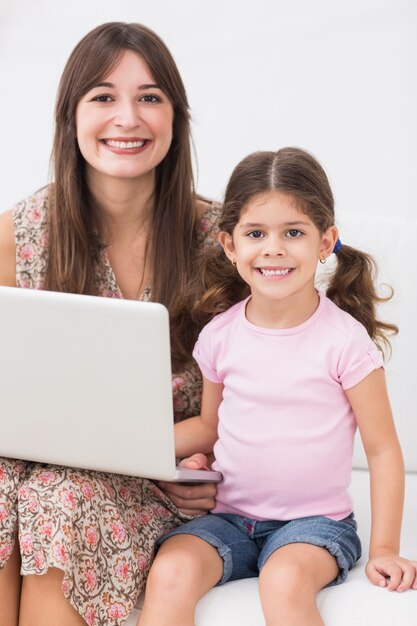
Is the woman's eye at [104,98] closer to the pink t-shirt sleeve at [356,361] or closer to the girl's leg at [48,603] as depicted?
the pink t-shirt sleeve at [356,361]

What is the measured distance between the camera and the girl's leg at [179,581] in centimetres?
168

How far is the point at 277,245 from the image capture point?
1.78 metres

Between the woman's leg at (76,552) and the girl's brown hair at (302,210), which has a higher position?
the girl's brown hair at (302,210)

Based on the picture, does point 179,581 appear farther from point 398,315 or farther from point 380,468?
point 398,315

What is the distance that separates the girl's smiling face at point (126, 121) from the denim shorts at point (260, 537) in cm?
66

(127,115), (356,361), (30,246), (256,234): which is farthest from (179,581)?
(127,115)

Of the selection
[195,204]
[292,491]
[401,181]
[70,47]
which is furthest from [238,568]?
[70,47]

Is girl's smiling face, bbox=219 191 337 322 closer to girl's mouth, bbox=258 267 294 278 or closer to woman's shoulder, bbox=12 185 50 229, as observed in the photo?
girl's mouth, bbox=258 267 294 278

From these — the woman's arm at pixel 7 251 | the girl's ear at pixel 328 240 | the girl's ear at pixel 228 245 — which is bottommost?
the woman's arm at pixel 7 251

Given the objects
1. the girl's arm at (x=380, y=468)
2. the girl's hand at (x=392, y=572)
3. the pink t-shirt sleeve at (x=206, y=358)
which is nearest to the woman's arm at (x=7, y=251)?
the pink t-shirt sleeve at (x=206, y=358)

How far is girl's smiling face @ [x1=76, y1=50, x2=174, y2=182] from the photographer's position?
6.75 feet

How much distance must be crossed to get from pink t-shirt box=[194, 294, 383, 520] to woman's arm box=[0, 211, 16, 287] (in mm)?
494

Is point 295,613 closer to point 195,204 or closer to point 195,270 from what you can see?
point 195,270

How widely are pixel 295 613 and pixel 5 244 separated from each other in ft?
3.01
